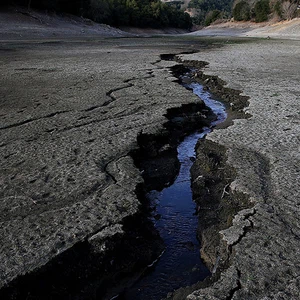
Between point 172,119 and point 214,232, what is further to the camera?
point 172,119

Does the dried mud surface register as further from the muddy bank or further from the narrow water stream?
the muddy bank

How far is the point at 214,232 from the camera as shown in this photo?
1.87 metres

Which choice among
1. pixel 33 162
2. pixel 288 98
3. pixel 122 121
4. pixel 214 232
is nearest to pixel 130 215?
pixel 214 232

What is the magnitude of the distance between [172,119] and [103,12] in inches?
1688

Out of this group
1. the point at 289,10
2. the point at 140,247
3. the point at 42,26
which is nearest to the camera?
the point at 140,247

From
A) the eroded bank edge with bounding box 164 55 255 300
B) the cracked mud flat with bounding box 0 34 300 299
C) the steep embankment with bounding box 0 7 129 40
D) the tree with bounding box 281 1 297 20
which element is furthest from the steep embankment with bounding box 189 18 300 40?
the eroded bank edge with bounding box 164 55 255 300

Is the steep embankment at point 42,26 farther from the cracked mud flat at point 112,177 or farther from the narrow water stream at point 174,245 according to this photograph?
the narrow water stream at point 174,245

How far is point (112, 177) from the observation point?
228 centimetres

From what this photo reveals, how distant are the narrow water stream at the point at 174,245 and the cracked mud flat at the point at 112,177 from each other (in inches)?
7.1

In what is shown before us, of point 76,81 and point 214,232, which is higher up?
point 214,232

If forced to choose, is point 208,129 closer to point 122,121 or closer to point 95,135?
point 122,121

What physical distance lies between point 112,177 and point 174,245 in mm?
627

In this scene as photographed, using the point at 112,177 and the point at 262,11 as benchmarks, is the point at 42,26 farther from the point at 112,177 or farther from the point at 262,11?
the point at 262,11

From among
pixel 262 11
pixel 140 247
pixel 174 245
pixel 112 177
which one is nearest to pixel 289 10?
pixel 262 11
